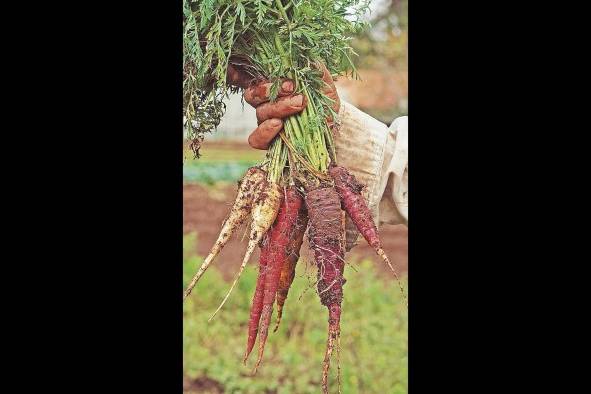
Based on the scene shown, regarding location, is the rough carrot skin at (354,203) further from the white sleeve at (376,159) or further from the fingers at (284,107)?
the fingers at (284,107)

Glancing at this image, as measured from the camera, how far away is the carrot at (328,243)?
6.75ft

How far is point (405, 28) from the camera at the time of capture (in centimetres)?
221

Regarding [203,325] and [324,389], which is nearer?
[324,389]

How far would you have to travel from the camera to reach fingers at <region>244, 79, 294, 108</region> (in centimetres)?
205

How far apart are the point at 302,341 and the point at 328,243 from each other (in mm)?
1192

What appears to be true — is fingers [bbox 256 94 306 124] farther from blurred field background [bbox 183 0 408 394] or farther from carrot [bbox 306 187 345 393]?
carrot [bbox 306 187 345 393]

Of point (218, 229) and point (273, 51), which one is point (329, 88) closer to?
point (273, 51)

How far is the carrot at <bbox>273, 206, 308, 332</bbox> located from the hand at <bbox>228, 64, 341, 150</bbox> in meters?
0.24

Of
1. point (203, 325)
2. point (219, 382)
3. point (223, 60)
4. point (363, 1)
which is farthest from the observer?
point (203, 325)

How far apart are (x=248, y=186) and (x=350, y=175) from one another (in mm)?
301

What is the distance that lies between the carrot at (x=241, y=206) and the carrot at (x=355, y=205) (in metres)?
0.22

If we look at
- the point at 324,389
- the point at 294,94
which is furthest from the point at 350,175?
the point at 324,389

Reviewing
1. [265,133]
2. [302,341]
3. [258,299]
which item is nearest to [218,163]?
[265,133]
